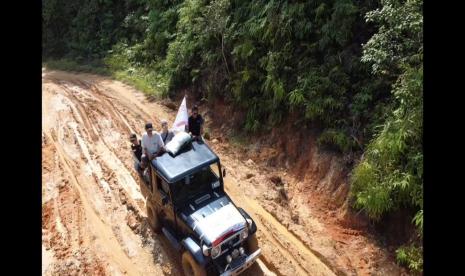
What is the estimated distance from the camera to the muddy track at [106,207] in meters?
8.75

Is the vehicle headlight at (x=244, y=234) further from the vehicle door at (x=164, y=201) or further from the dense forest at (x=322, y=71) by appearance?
the dense forest at (x=322, y=71)

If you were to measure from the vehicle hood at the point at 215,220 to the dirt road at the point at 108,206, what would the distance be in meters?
1.23

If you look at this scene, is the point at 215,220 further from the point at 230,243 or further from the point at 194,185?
the point at 194,185

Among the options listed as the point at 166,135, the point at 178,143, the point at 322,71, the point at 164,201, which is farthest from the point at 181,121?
the point at 322,71

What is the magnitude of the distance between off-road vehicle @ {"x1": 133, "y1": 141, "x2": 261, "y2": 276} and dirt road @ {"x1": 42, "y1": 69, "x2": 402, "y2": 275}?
782 mm

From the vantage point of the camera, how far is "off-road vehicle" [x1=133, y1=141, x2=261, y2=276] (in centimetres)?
752

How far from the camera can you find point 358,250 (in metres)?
8.80

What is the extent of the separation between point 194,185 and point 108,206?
11.7 ft

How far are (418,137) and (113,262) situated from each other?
22.5 feet

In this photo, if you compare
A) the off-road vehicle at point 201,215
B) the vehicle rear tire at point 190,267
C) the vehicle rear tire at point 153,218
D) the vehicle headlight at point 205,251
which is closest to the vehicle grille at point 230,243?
the off-road vehicle at point 201,215

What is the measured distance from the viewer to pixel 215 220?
777cm

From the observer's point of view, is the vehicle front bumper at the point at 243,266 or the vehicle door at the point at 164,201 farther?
the vehicle door at the point at 164,201

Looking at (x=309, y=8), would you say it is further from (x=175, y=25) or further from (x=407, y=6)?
(x=175, y=25)

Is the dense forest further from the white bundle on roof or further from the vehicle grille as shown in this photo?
the white bundle on roof
